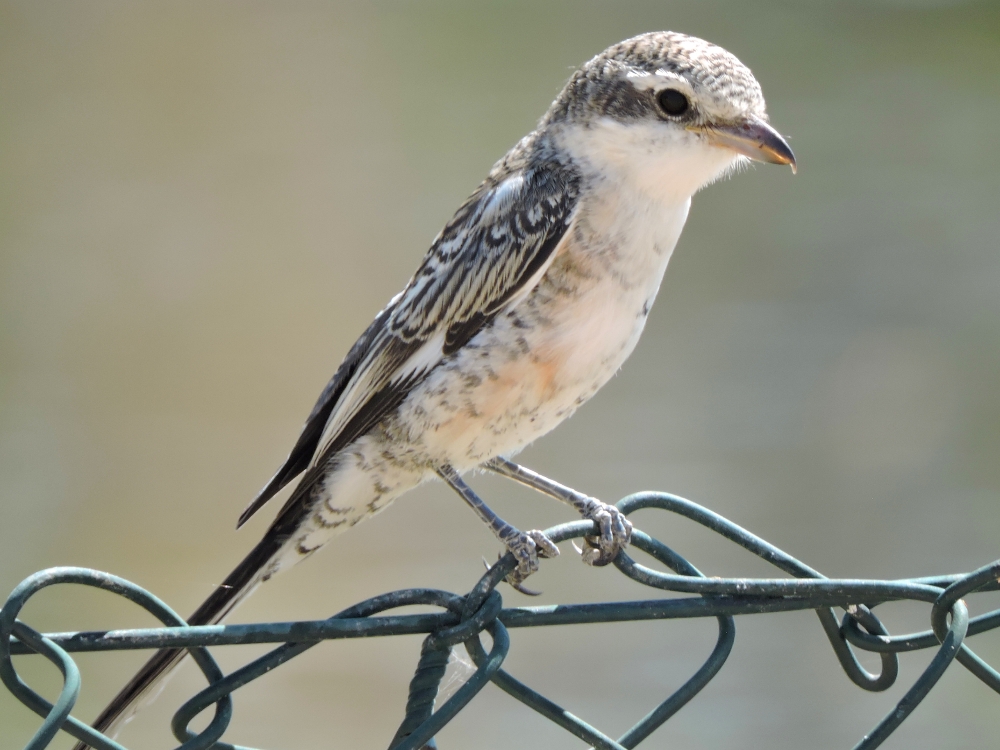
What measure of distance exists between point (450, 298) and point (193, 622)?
40.0 inches

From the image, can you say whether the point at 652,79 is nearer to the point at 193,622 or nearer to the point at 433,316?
the point at 433,316

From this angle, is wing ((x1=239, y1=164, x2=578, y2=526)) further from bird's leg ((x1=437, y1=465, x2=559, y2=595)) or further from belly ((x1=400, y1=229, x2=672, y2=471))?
bird's leg ((x1=437, y1=465, x2=559, y2=595))

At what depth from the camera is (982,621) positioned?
6.07ft

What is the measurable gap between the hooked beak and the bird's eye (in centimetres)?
7

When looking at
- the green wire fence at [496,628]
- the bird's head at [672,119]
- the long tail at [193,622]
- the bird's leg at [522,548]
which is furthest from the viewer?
the bird's head at [672,119]

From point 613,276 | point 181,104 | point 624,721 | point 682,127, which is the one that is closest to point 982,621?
point 613,276

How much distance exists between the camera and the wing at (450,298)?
2.78m

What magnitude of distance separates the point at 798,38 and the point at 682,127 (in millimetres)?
4283

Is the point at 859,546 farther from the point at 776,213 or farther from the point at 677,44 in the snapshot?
the point at 677,44

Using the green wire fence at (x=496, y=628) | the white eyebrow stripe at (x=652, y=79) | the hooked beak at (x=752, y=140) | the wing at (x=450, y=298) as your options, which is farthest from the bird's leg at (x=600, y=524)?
the white eyebrow stripe at (x=652, y=79)

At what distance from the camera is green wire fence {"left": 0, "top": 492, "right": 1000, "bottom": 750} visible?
63.3 inches

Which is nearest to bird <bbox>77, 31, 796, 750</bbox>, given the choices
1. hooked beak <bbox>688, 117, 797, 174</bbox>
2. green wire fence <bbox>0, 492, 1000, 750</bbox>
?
hooked beak <bbox>688, 117, 797, 174</bbox>

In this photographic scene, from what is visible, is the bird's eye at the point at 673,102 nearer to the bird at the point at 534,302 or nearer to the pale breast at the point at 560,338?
the bird at the point at 534,302

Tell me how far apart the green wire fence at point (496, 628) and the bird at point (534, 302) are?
2.30 feet
